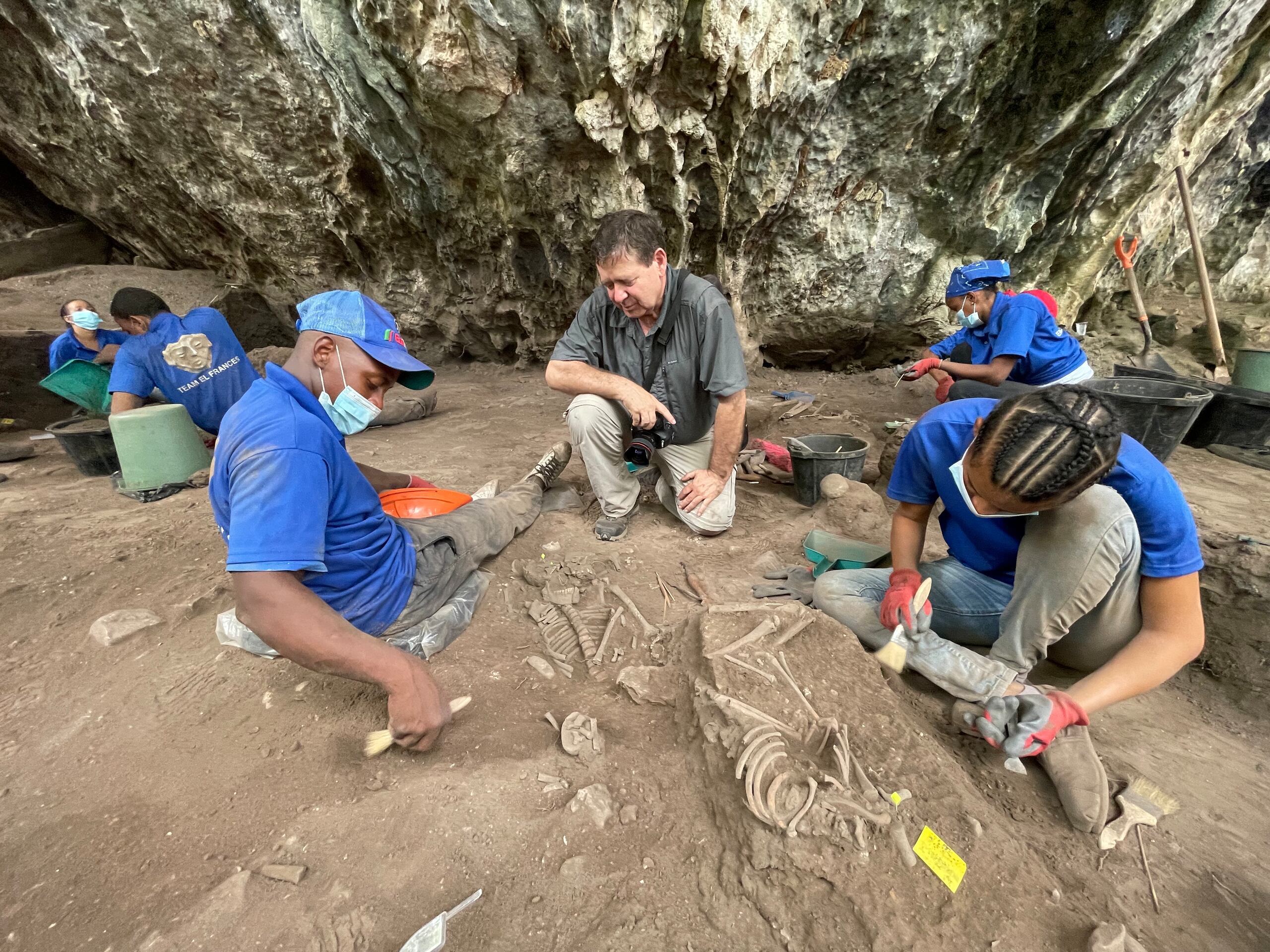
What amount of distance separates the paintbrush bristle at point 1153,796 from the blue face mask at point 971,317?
11.5 feet

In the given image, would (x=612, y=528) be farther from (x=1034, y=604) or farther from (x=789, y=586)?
(x=1034, y=604)

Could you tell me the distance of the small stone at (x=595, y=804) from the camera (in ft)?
5.34

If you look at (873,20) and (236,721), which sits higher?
(873,20)

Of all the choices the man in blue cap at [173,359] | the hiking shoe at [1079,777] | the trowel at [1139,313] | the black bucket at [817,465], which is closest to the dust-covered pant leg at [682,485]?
the black bucket at [817,465]

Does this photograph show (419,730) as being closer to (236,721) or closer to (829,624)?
(236,721)

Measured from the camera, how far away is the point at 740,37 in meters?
4.14

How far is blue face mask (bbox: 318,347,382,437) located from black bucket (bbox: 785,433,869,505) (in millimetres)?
2635

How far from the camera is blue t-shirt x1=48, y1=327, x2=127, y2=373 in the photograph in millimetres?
4773

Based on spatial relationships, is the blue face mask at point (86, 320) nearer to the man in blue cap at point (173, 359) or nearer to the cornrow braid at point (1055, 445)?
the man in blue cap at point (173, 359)

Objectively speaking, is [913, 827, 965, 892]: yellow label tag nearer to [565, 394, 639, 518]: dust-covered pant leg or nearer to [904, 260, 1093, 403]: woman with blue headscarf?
[565, 394, 639, 518]: dust-covered pant leg

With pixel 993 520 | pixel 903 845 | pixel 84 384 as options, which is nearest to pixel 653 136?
pixel 993 520

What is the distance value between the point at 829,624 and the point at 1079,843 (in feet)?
2.88

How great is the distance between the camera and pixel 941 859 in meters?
1.41

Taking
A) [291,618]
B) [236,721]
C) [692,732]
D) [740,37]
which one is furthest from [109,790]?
[740,37]
